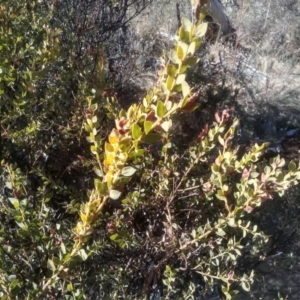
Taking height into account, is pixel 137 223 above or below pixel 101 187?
below

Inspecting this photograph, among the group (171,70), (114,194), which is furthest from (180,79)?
(114,194)

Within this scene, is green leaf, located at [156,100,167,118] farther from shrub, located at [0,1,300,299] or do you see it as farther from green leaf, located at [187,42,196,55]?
shrub, located at [0,1,300,299]

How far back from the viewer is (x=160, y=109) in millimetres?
820

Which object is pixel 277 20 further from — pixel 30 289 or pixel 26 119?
pixel 30 289

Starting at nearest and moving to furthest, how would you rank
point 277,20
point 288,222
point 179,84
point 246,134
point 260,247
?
1. point 179,84
2. point 260,247
3. point 288,222
4. point 246,134
5. point 277,20

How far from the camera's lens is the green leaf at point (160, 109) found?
815 millimetres

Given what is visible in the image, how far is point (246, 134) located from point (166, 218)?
2.08 m

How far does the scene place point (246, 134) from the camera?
371 cm

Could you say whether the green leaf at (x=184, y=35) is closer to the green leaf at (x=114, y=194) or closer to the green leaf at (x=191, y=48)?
the green leaf at (x=191, y=48)

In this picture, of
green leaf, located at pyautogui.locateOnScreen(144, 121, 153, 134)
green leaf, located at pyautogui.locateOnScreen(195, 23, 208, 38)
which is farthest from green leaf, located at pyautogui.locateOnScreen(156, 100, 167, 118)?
green leaf, located at pyautogui.locateOnScreen(195, 23, 208, 38)

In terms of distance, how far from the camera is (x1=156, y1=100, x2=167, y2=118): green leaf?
2.67ft

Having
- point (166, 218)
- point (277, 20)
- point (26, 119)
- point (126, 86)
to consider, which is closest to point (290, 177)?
point (166, 218)

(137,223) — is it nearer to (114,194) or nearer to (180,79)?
(114,194)

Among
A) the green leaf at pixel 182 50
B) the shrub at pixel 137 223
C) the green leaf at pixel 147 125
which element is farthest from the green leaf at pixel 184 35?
the shrub at pixel 137 223
